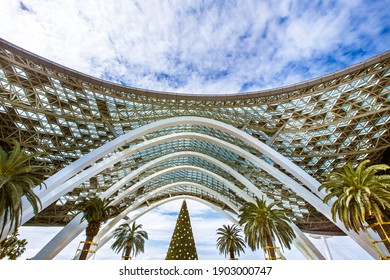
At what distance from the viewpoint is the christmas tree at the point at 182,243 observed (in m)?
23.9

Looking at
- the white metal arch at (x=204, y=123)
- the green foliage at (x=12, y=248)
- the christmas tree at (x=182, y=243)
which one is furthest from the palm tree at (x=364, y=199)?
the green foliage at (x=12, y=248)

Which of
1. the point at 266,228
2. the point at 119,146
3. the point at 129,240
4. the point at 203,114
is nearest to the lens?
the point at 266,228

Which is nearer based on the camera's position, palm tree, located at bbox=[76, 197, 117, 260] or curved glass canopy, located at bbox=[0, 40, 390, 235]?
palm tree, located at bbox=[76, 197, 117, 260]

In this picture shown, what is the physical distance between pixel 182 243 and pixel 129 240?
531 inches

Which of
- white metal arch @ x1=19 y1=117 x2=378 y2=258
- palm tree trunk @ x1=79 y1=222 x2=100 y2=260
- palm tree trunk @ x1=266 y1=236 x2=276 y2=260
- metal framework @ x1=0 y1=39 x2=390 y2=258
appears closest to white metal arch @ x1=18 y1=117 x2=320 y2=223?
white metal arch @ x1=19 y1=117 x2=378 y2=258

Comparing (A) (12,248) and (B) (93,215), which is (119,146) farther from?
(A) (12,248)

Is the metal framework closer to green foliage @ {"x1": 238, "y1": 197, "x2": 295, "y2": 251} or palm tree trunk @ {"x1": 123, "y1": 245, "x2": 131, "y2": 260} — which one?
green foliage @ {"x1": 238, "y1": 197, "x2": 295, "y2": 251}

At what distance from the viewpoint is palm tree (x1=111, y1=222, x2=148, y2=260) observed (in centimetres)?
3228

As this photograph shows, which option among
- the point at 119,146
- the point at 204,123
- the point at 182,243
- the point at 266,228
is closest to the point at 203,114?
the point at 204,123

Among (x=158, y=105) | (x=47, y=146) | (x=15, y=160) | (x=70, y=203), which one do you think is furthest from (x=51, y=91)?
(x=70, y=203)

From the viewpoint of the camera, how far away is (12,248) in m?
30.1

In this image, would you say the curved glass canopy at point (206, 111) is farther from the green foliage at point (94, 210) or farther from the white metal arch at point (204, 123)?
the green foliage at point (94, 210)

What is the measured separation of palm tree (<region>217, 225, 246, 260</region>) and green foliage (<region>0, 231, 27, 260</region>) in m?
33.7
